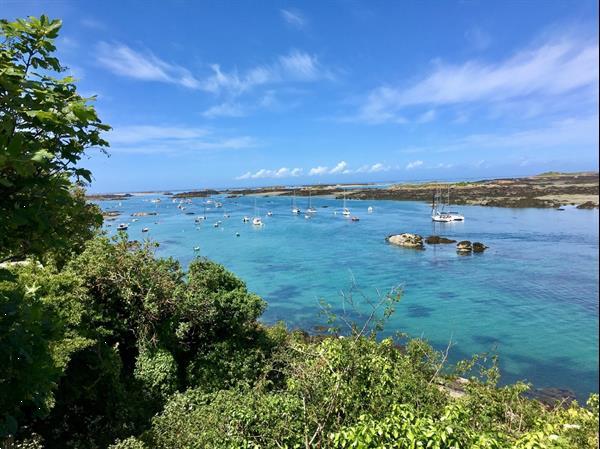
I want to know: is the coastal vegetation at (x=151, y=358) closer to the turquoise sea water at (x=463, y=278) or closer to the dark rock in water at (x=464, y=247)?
the turquoise sea water at (x=463, y=278)

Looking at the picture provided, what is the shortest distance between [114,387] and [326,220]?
206 ft

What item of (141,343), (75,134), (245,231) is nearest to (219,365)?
(141,343)

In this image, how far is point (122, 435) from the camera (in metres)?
9.49

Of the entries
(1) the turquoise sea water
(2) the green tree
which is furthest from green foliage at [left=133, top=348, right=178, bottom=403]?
(2) the green tree

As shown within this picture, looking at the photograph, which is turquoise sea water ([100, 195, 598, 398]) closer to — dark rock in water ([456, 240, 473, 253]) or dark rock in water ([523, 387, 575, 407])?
dark rock in water ([523, 387, 575, 407])

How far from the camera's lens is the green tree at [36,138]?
289cm

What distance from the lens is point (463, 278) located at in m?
32.9

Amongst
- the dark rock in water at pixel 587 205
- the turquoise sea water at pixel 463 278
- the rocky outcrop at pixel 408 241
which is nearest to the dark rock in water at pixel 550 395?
the turquoise sea water at pixel 463 278

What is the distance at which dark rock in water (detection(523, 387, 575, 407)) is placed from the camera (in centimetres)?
1515

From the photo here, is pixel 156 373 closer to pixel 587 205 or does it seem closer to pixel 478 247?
pixel 478 247

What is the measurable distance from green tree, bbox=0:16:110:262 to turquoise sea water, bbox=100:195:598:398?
675 cm

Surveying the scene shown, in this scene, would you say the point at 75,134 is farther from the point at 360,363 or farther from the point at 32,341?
the point at 360,363

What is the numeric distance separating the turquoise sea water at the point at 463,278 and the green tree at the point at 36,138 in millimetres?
6750

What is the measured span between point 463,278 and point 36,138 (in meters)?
33.9
